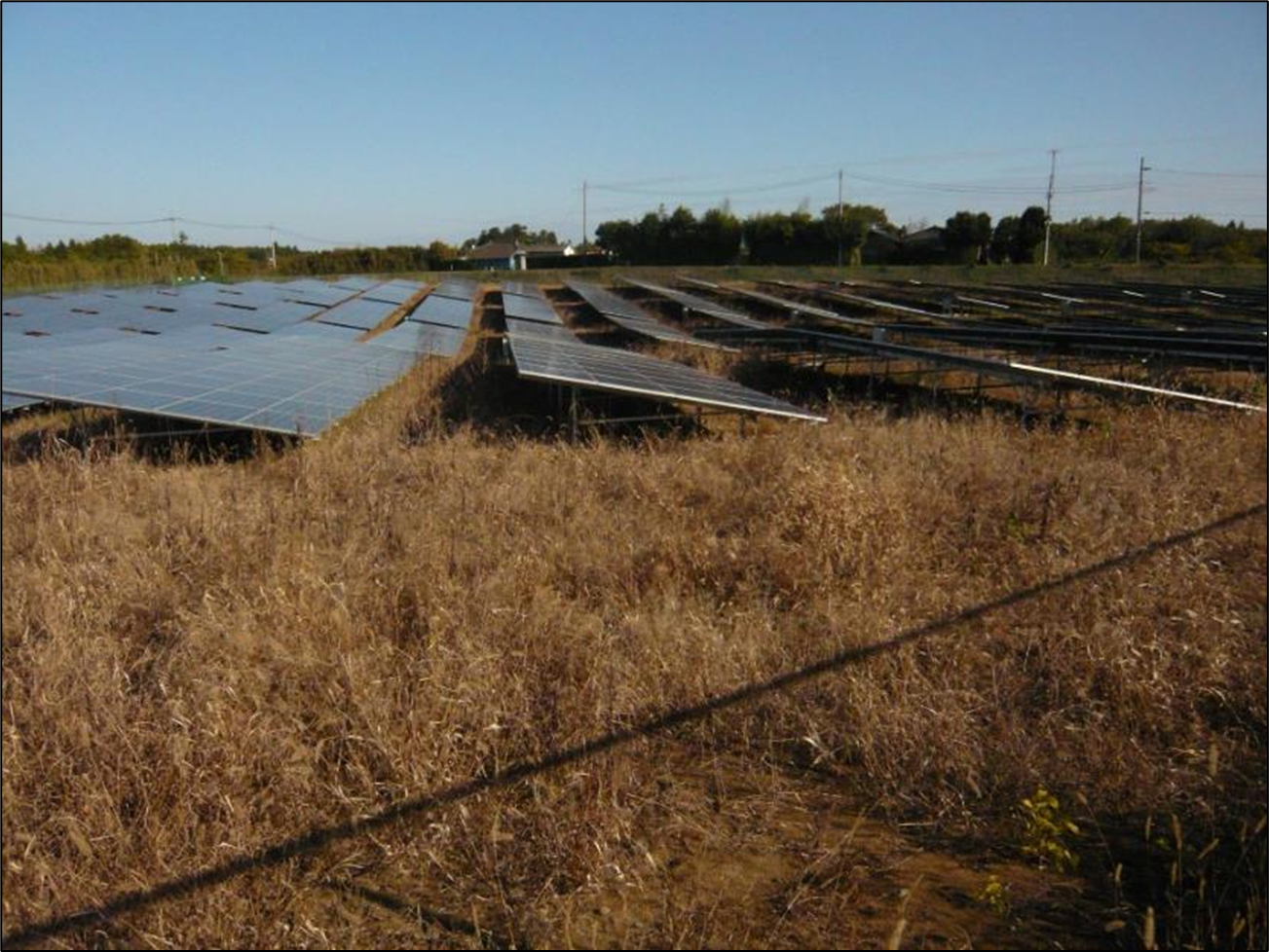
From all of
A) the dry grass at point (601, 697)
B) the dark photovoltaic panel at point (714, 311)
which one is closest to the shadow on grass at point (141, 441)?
the dry grass at point (601, 697)

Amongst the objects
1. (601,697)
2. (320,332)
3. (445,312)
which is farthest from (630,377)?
(445,312)

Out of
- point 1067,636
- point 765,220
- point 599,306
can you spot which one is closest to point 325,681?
point 1067,636

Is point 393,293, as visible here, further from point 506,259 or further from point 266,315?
point 506,259

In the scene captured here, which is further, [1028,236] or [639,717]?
[1028,236]

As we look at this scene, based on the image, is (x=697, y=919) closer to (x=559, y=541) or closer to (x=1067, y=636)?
(x=1067, y=636)

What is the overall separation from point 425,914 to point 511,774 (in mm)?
636

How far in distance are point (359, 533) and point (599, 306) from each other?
18332 mm

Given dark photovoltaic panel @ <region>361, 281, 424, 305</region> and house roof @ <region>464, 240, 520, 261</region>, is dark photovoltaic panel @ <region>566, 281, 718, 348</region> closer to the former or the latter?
dark photovoltaic panel @ <region>361, 281, 424, 305</region>

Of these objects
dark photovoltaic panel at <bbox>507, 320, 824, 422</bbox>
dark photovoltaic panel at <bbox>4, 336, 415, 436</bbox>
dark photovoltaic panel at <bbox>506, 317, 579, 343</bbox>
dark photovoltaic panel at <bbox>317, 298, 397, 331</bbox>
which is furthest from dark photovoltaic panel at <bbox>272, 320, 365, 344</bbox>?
dark photovoltaic panel at <bbox>507, 320, 824, 422</bbox>

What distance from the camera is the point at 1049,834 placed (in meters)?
2.66

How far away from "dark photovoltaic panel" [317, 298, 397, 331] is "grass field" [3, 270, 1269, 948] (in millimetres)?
14624

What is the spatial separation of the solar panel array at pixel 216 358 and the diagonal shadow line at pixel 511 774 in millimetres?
5085

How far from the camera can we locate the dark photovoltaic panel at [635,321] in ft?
49.9

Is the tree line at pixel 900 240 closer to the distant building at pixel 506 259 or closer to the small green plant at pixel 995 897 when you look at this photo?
the distant building at pixel 506 259
